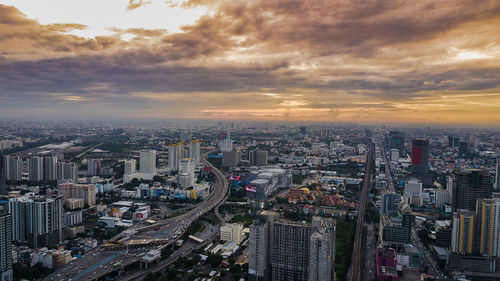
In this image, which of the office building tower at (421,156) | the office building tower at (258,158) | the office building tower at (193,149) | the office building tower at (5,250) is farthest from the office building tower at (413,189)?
the office building tower at (5,250)

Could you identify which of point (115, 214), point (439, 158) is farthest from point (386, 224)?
point (439, 158)

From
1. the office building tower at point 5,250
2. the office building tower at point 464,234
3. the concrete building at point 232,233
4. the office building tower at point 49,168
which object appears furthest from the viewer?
the office building tower at point 49,168

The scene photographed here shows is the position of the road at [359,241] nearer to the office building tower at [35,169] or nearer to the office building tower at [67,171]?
the office building tower at [67,171]

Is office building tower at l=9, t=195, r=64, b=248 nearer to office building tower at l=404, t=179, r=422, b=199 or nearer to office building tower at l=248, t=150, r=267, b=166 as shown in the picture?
office building tower at l=404, t=179, r=422, b=199

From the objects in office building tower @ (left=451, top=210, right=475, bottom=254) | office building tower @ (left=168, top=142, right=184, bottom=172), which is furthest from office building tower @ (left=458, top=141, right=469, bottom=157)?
office building tower @ (left=168, top=142, right=184, bottom=172)

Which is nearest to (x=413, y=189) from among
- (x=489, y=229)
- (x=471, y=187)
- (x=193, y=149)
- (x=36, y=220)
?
(x=471, y=187)

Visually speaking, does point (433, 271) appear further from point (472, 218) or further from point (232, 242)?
point (232, 242)

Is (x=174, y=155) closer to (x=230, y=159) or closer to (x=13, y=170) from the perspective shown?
(x=230, y=159)
